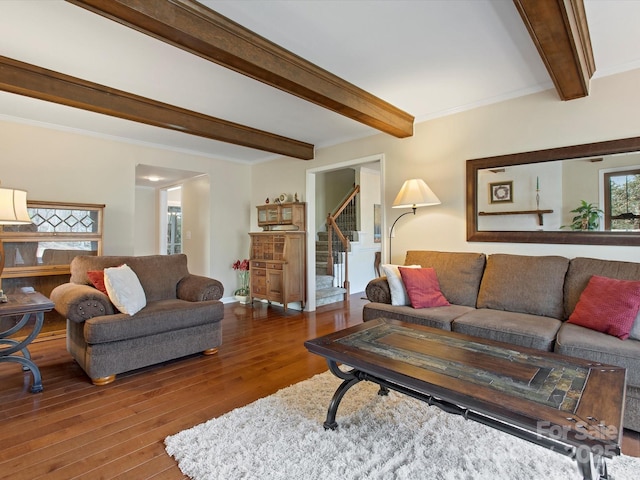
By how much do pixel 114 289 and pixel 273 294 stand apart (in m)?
2.56

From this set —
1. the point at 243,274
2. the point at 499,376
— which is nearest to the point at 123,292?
the point at 499,376

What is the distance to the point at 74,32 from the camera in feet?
7.24

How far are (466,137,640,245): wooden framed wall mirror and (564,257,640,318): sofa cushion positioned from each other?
0.24 m

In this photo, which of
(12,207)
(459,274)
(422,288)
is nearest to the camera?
(12,207)

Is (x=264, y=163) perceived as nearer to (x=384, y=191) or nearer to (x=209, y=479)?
(x=384, y=191)

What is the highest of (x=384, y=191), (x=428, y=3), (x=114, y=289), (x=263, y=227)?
(x=428, y=3)

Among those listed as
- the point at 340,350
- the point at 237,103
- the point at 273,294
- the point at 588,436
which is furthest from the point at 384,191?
the point at 588,436

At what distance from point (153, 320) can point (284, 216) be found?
2732 mm

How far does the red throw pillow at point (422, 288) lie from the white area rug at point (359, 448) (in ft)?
3.20

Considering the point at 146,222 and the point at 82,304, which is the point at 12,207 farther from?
the point at 146,222

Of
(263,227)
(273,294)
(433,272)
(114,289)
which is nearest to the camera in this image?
(114,289)

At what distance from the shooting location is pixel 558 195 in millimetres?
2967

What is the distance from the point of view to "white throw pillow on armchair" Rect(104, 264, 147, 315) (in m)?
2.80

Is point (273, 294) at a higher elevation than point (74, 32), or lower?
lower
